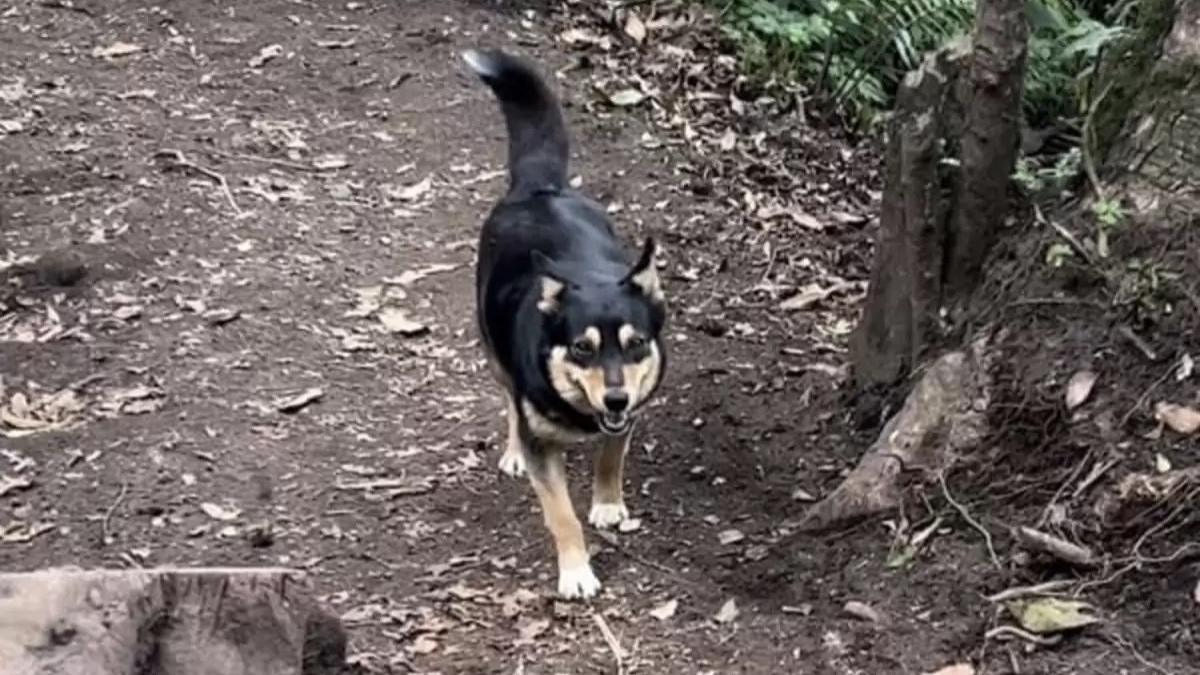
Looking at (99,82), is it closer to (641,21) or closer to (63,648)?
(641,21)

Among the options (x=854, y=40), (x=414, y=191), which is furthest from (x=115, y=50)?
(x=854, y=40)

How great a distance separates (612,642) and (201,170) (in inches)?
176

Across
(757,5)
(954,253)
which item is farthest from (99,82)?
(954,253)

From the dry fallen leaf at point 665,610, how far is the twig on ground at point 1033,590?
1.03 metres

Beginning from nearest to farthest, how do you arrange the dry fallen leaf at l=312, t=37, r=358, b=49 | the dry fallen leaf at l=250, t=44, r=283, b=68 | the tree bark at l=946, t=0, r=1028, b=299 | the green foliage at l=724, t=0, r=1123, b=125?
the tree bark at l=946, t=0, r=1028, b=299 < the green foliage at l=724, t=0, r=1123, b=125 < the dry fallen leaf at l=250, t=44, r=283, b=68 < the dry fallen leaf at l=312, t=37, r=358, b=49

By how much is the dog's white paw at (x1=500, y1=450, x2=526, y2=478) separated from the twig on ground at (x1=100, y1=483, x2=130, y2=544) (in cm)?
127

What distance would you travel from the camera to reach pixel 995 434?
16.8 ft

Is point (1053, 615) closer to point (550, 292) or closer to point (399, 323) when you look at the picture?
point (550, 292)

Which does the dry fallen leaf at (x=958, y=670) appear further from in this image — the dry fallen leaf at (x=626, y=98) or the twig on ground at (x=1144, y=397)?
the dry fallen leaf at (x=626, y=98)

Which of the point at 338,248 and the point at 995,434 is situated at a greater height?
the point at 995,434

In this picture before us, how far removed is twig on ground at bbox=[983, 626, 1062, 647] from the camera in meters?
4.39

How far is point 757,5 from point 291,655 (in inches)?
298

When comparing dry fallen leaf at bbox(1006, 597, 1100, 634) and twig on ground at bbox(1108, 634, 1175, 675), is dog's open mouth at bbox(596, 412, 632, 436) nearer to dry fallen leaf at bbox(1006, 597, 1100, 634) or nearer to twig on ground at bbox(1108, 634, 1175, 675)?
dry fallen leaf at bbox(1006, 597, 1100, 634)

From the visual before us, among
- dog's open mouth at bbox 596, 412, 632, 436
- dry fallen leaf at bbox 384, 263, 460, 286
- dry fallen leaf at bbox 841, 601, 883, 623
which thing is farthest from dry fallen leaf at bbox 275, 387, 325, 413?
dry fallen leaf at bbox 841, 601, 883, 623
